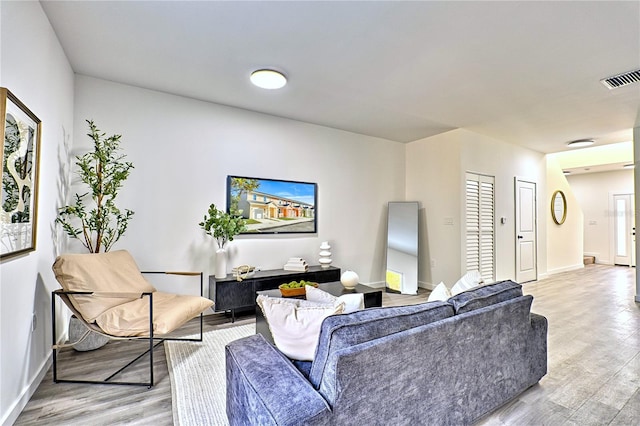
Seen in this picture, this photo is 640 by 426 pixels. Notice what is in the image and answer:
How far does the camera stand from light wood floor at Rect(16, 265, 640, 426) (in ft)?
5.87

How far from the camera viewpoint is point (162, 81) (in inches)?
126

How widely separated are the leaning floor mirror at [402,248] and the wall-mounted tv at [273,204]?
4.77ft

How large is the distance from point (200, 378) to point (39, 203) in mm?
1719

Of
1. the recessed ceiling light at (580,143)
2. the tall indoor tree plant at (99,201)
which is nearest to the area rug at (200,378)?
the tall indoor tree plant at (99,201)

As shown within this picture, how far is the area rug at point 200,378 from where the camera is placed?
71.0 inches

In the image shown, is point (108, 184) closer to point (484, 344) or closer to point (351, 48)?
point (351, 48)

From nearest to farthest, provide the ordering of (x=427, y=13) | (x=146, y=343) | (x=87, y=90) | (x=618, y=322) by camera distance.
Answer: (x=427, y=13)
(x=146, y=343)
(x=87, y=90)
(x=618, y=322)

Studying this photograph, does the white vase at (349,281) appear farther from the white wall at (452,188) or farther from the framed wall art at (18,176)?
the framed wall art at (18,176)

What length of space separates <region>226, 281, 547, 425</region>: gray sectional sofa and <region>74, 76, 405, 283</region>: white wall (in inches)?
92.8

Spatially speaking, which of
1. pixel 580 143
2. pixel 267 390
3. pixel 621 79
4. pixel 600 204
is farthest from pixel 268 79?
pixel 600 204

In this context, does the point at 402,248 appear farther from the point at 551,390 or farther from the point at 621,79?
the point at 621,79

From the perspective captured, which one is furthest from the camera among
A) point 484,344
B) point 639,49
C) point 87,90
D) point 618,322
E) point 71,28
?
point 618,322

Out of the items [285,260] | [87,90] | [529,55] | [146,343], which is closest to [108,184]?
[87,90]

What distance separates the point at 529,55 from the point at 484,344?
2447mm
